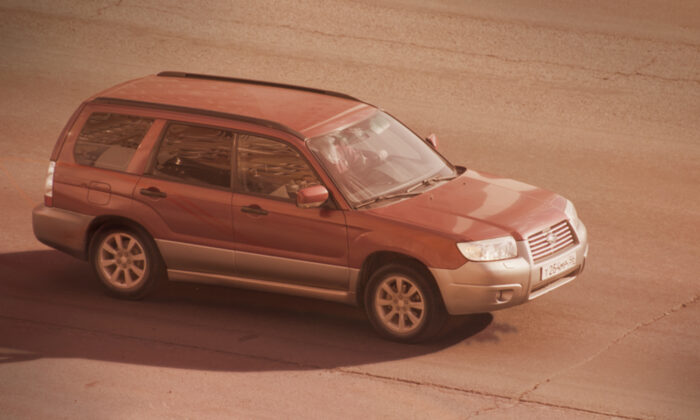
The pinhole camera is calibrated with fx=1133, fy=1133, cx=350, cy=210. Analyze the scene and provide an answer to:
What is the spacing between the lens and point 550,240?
909 centimetres

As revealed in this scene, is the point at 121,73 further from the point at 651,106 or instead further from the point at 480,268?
the point at 480,268

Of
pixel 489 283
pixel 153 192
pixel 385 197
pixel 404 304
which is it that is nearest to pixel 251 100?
pixel 153 192

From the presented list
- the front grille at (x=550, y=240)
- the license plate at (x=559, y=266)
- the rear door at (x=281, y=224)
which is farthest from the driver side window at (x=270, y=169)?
the license plate at (x=559, y=266)

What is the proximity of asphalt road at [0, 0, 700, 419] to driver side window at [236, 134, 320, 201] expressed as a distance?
3.72 ft

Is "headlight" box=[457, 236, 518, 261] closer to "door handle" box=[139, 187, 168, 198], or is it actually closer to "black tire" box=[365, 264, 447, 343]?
"black tire" box=[365, 264, 447, 343]

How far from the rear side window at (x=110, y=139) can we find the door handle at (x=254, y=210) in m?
1.27

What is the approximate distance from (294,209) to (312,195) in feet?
1.07

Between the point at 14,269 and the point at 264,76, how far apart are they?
7.50m

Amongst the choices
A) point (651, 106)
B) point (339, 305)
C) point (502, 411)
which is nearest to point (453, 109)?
point (651, 106)

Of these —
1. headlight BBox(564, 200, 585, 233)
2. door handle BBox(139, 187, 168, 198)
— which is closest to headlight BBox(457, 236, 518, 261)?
headlight BBox(564, 200, 585, 233)

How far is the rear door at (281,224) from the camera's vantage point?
909 cm

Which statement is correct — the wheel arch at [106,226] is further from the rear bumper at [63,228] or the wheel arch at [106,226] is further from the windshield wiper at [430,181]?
the windshield wiper at [430,181]

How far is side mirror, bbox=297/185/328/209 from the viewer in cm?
891

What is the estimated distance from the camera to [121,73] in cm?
1753
